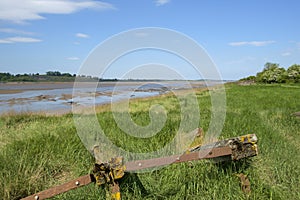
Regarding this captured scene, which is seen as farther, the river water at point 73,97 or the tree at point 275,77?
the tree at point 275,77

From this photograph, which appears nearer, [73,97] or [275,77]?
[73,97]

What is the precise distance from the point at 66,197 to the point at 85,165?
104cm

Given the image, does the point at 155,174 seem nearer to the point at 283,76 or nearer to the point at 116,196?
the point at 116,196

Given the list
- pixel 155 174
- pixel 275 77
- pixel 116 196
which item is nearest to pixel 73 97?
pixel 155 174

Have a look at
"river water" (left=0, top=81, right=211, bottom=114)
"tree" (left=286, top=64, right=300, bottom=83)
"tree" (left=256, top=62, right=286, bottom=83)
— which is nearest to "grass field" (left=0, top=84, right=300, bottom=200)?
"river water" (left=0, top=81, right=211, bottom=114)

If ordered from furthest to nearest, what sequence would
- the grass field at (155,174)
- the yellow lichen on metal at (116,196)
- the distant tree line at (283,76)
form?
the distant tree line at (283,76), the grass field at (155,174), the yellow lichen on metal at (116,196)

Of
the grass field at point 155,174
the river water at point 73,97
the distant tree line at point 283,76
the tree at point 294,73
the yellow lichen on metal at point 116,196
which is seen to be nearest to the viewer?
the yellow lichen on metal at point 116,196

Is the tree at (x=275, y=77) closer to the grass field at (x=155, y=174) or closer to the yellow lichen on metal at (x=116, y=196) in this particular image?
the grass field at (x=155, y=174)

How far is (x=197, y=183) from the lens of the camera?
125 inches

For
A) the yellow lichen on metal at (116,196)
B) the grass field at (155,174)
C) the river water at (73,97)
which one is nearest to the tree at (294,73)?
the river water at (73,97)

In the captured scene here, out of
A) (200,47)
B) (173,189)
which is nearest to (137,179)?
(173,189)

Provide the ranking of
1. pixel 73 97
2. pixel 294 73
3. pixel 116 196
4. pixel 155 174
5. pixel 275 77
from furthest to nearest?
pixel 275 77 < pixel 294 73 < pixel 73 97 < pixel 155 174 < pixel 116 196

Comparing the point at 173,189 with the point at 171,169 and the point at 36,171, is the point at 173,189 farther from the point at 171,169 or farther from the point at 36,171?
the point at 36,171

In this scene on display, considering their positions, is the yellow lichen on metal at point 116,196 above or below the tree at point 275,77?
below
